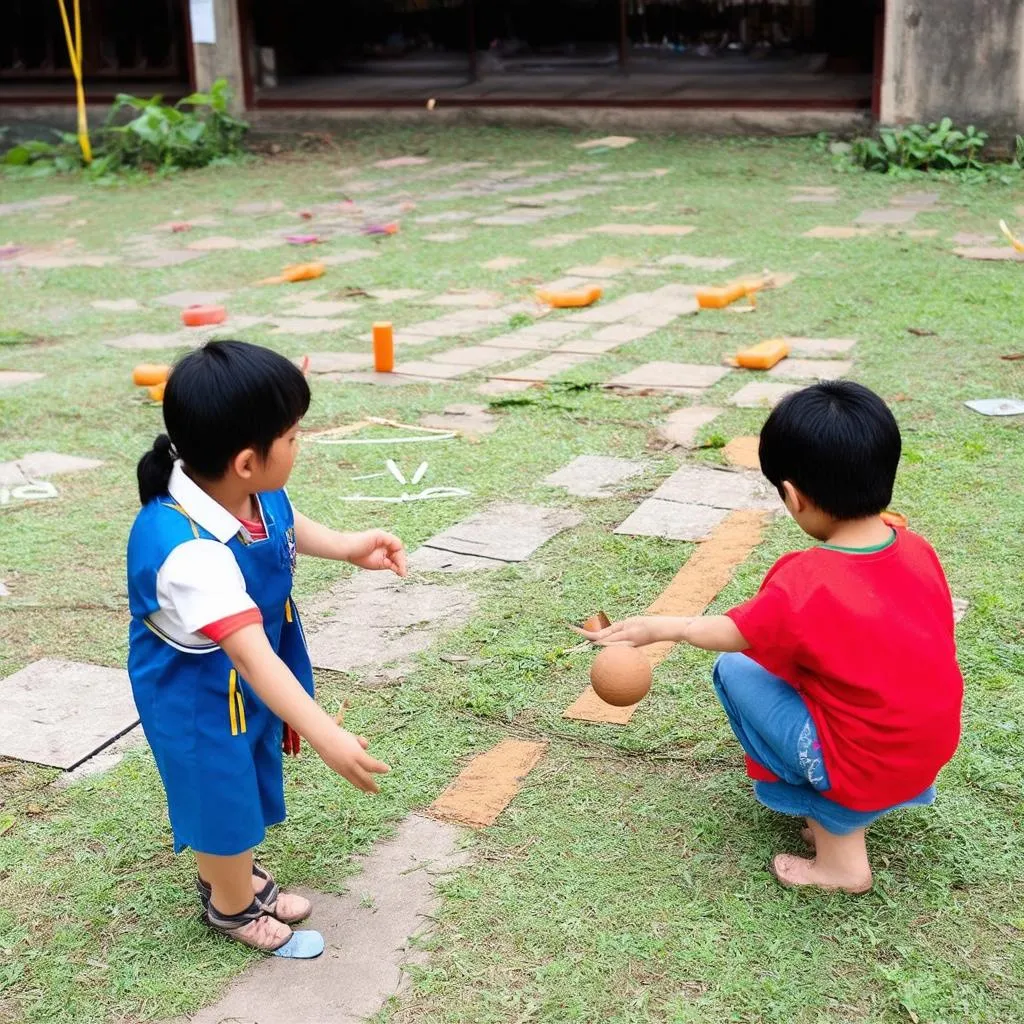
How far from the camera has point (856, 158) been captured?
433 inches

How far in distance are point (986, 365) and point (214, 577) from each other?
436cm

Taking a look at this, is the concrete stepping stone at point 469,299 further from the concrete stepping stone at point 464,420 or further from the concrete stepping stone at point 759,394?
the concrete stepping stone at point 759,394

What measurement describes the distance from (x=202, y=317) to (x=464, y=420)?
229 cm

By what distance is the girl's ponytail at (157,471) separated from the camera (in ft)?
7.32

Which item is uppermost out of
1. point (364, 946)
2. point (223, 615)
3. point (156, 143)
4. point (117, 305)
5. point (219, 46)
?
point (219, 46)

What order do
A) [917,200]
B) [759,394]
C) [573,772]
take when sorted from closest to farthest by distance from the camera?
[573,772]
[759,394]
[917,200]

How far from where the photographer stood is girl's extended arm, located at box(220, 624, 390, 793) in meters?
2.10

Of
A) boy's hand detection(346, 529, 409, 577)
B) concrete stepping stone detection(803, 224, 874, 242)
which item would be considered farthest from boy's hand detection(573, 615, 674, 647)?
concrete stepping stone detection(803, 224, 874, 242)

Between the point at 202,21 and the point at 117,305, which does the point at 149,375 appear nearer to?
the point at 117,305

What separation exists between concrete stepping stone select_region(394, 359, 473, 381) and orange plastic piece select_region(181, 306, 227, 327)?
1398 mm

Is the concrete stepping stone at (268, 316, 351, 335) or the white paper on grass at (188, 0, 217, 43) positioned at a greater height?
the white paper on grass at (188, 0, 217, 43)

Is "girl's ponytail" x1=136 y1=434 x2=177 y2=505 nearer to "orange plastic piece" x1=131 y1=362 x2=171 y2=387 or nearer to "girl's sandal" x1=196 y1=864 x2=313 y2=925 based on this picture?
"girl's sandal" x1=196 y1=864 x2=313 y2=925

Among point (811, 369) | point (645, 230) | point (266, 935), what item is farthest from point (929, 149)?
point (266, 935)

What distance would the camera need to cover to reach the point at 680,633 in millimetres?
2463
